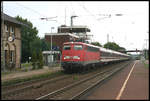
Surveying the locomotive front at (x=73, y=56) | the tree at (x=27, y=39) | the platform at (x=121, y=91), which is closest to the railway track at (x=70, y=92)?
the platform at (x=121, y=91)

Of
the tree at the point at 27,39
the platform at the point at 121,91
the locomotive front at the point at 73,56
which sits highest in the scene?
the tree at the point at 27,39

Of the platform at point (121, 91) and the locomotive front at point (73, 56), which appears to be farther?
the locomotive front at point (73, 56)

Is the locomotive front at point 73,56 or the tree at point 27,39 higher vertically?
the tree at point 27,39

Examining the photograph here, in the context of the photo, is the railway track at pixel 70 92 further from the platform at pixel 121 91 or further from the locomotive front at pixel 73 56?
the locomotive front at pixel 73 56

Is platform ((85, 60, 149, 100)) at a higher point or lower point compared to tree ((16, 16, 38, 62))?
lower

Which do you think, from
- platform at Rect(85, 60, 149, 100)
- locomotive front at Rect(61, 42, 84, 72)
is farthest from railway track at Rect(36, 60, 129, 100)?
locomotive front at Rect(61, 42, 84, 72)

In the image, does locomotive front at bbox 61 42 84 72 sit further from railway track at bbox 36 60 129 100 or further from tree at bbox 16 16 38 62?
tree at bbox 16 16 38 62

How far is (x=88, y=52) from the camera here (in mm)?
26500

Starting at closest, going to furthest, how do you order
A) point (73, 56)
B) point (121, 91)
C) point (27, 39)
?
1. point (121, 91)
2. point (73, 56)
3. point (27, 39)

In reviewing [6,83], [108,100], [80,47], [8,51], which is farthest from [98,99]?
[8,51]

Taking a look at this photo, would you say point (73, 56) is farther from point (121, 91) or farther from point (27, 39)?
point (27, 39)

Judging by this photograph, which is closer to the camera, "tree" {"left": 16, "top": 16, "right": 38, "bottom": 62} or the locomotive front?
the locomotive front

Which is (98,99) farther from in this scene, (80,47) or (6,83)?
(80,47)

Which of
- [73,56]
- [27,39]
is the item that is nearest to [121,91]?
[73,56]
